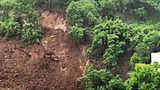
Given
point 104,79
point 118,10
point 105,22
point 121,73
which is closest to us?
point 104,79

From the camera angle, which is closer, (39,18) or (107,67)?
(107,67)

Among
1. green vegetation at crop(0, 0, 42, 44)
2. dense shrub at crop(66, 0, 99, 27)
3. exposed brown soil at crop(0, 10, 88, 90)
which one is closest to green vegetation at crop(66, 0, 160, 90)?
dense shrub at crop(66, 0, 99, 27)

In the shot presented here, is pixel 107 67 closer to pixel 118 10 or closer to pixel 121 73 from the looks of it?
pixel 121 73

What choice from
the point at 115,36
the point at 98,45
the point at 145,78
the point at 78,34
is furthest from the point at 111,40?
the point at 145,78

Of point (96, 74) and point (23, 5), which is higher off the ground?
point (23, 5)

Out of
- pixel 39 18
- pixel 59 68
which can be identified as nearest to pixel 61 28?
pixel 39 18

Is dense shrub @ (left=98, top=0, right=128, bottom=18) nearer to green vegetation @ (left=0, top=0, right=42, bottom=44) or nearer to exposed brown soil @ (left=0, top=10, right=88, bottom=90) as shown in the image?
exposed brown soil @ (left=0, top=10, right=88, bottom=90)
